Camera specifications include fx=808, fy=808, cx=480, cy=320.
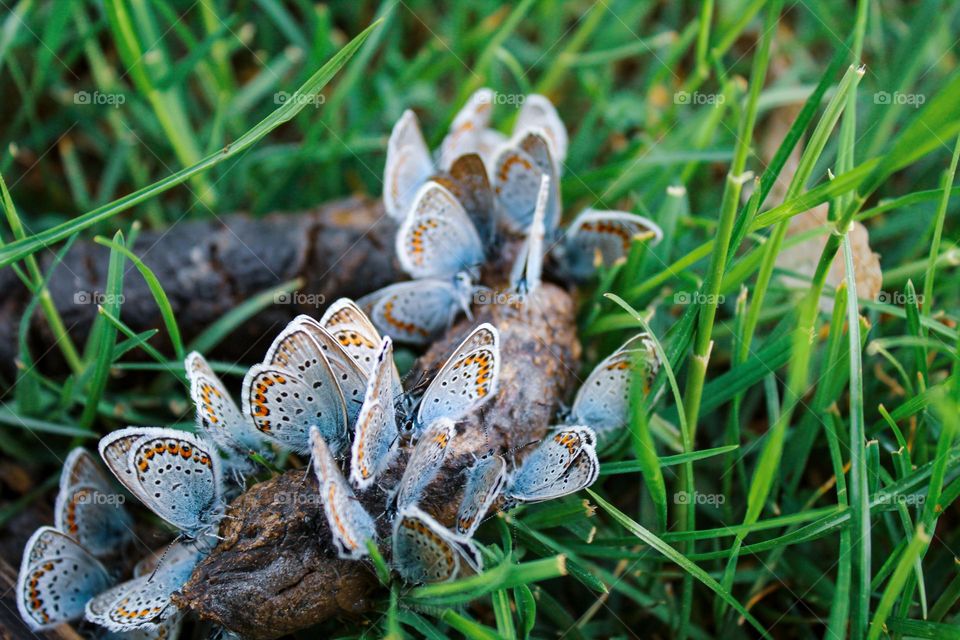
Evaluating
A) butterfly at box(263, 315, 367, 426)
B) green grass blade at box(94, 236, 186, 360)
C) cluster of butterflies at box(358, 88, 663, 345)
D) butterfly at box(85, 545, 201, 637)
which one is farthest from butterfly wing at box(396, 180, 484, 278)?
butterfly at box(85, 545, 201, 637)

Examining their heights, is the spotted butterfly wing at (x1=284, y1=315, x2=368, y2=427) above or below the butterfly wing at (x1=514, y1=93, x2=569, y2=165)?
below

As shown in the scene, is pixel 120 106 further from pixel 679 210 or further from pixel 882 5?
pixel 882 5

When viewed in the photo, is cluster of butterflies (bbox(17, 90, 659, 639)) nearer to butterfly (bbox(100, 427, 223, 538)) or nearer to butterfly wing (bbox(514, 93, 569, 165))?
butterfly (bbox(100, 427, 223, 538))

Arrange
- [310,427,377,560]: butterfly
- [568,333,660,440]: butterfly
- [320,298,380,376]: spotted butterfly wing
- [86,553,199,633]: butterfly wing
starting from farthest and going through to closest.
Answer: [568,333,660,440]: butterfly → [320,298,380,376]: spotted butterfly wing → [86,553,199,633]: butterfly wing → [310,427,377,560]: butterfly

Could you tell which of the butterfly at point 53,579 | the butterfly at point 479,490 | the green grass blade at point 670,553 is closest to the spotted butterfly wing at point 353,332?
the butterfly at point 479,490

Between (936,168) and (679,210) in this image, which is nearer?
(679,210)

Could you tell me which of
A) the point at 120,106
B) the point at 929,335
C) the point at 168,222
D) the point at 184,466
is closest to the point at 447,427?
the point at 184,466

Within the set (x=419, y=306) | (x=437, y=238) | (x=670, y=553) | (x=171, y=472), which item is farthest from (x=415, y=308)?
(x=670, y=553)

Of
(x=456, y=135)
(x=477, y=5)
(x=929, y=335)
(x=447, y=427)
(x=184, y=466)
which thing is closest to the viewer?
(x=447, y=427)
